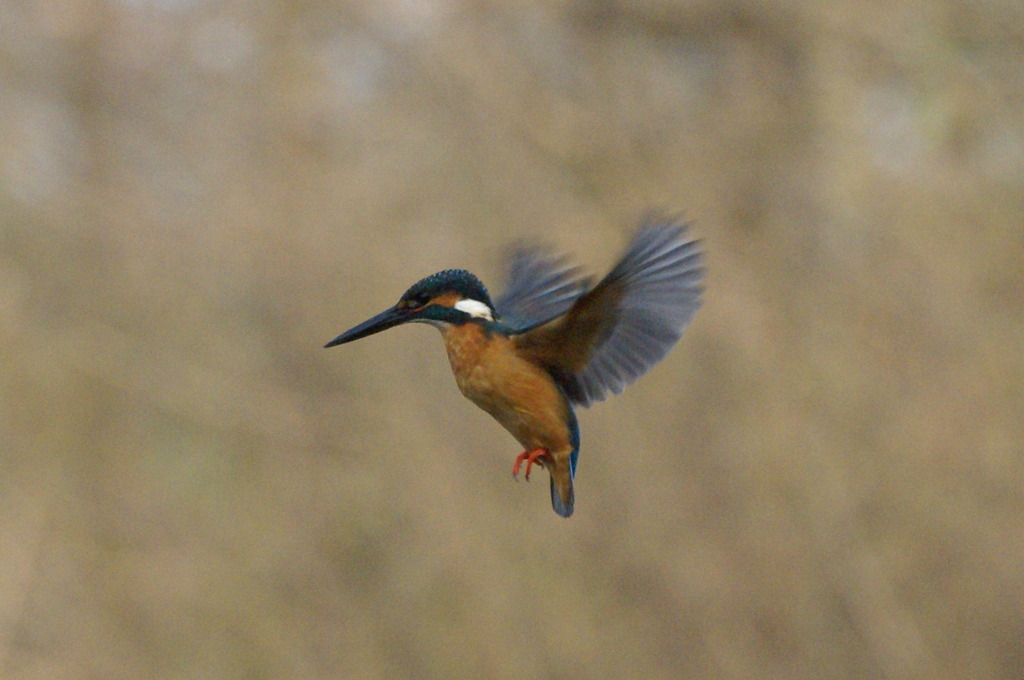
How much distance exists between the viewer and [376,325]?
795mm

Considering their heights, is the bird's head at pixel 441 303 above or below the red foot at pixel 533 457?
above


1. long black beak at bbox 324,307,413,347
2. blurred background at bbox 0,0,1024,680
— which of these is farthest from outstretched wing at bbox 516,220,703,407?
blurred background at bbox 0,0,1024,680

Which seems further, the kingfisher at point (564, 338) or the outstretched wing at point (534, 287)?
the outstretched wing at point (534, 287)

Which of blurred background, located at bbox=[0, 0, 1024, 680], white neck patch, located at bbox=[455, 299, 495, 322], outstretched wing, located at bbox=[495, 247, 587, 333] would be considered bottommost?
white neck patch, located at bbox=[455, 299, 495, 322]

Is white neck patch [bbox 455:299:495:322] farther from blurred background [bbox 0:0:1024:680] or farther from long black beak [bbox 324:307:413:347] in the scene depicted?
blurred background [bbox 0:0:1024:680]

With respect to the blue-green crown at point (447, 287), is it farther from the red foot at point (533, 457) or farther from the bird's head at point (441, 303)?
the red foot at point (533, 457)

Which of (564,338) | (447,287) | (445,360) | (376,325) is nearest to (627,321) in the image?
(564,338)

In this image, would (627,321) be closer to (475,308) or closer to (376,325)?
(475,308)

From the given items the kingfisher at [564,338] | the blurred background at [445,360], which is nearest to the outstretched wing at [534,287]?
the kingfisher at [564,338]

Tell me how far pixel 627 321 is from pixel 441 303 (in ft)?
0.69

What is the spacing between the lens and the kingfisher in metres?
0.93

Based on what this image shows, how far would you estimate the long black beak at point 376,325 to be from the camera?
786mm

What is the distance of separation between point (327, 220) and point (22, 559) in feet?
4.82

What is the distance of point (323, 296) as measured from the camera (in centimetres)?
394
